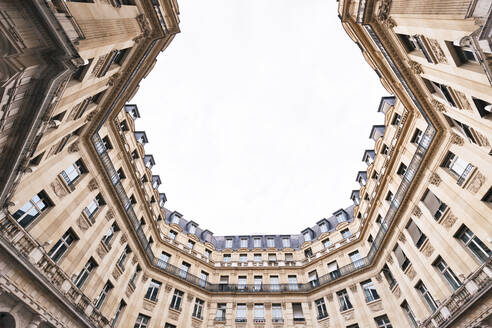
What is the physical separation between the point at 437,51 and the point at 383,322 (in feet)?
74.2

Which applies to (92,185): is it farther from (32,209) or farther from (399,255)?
(399,255)

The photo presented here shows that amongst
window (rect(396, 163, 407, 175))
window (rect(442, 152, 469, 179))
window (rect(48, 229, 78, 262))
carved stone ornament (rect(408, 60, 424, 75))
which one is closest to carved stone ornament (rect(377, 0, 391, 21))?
carved stone ornament (rect(408, 60, 424, 75))

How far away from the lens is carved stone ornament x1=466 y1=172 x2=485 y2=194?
584 inches

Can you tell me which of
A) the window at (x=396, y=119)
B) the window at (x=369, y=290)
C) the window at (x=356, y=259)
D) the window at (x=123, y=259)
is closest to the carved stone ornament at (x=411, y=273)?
the window at (x=369, y=290)

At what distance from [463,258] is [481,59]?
41.2ft

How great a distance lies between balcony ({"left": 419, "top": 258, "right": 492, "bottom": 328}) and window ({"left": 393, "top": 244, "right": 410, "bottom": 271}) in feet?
17.2

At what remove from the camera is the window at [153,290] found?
2608cm

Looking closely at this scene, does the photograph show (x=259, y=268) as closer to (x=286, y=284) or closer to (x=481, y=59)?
(x=286, y=284)

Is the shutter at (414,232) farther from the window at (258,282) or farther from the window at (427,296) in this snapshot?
the window at (258,282)

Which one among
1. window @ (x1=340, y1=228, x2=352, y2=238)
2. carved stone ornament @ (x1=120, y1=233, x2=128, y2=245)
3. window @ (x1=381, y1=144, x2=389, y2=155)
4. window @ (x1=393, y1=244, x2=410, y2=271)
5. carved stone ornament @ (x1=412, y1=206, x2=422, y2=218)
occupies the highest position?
window @ (x1=381, y1=144, x2=389, y2=155)

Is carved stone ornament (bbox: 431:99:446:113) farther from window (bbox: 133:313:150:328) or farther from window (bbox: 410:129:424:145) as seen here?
window (bbox: 133:313:150:328)

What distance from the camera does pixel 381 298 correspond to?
24422 mm

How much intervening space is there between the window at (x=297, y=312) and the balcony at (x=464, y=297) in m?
14.3

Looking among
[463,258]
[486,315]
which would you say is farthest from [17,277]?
[463,258]
